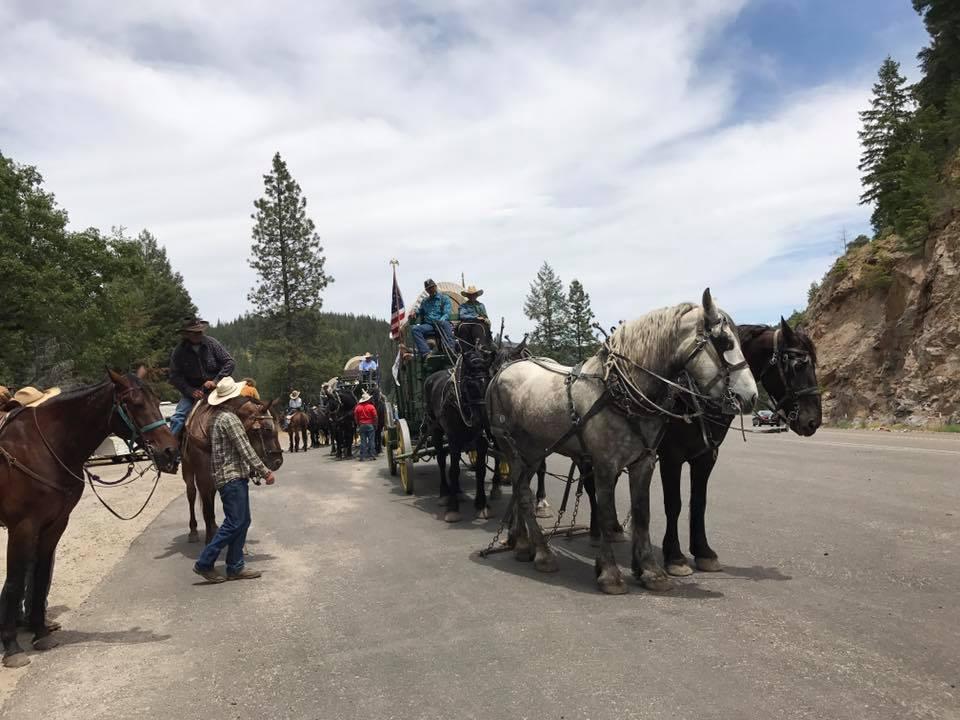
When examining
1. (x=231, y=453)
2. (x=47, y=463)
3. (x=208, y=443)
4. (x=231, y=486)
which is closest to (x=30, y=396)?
(x=47, y=463)

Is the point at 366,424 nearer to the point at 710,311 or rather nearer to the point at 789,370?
the point at 789,370

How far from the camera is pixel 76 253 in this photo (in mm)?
30578

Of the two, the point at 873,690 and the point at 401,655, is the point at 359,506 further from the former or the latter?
the point at 873,690

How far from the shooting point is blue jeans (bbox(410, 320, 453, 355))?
32.7 ft

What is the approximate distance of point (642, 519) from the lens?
5.33 m

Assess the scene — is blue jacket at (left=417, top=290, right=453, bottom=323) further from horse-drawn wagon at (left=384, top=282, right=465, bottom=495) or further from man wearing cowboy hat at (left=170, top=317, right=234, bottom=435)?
man wearing cowboy hat at (left=170, top=317, right=234, bottom=435)

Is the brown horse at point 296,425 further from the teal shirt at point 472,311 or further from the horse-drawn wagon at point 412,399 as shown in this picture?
the teal shirt at point 472,311

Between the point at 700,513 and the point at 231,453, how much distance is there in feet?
14.8

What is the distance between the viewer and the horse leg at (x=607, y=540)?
5207mm

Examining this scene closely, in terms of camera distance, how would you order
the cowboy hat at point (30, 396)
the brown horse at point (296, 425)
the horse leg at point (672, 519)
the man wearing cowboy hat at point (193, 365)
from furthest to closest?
the brown horse at point (296, 425), the man wearing cowboy hat at point (193, 365), the horse leg at point (672, 519), the cowboy hat at point (30, 396)

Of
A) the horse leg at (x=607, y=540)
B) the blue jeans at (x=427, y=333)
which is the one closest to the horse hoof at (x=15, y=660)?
the horse leg at (x=607, y=540)

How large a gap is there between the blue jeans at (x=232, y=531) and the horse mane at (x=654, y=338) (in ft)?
12.6

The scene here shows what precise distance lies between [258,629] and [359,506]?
16.9ft

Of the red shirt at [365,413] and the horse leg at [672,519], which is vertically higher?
the red shirt at [365,413]
